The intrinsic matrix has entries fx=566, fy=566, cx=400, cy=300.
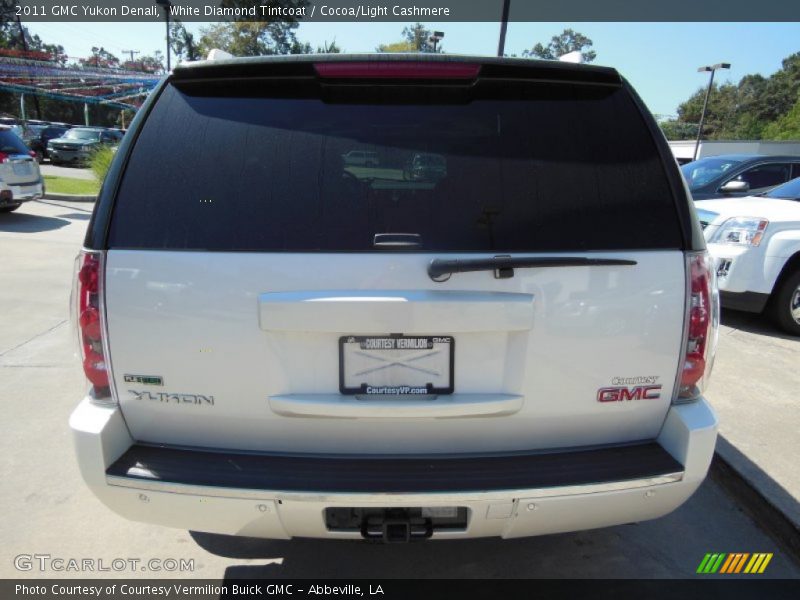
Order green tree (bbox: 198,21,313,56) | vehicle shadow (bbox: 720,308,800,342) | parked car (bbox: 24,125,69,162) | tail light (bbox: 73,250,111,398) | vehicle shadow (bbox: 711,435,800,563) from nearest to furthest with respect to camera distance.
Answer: tail light (bbox: 73,250,111,398)
vehicle shadow (bbox: 711,435,800,563)
vehicle shadow (bbox: 720,308,800,342)
parked car (bbox: 24,125,69,162)
green tree (bbox: 198,21,313,56)

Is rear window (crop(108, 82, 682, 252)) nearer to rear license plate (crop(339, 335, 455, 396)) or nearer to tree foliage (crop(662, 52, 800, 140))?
rear license plate (crop(339, 335, 455, 396))

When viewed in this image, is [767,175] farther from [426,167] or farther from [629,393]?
[426,167]

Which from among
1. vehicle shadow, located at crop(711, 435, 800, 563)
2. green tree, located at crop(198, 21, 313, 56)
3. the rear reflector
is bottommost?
vehicle shadow, located at crop(711, 435, 800, 563)

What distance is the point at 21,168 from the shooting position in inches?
441

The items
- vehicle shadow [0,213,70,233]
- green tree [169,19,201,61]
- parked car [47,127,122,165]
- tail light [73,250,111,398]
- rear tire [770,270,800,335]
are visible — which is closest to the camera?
tail light [73,250,111,398]

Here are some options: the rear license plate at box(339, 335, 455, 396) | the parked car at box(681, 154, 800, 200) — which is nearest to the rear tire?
the parked car at box(681, 154, 800, 200)

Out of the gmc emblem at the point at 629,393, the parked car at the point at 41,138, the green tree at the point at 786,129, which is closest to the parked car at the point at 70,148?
the parked car at the point at 41,138

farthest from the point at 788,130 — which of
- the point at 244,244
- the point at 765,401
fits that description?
the point at 244,244

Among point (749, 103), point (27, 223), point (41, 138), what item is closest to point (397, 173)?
point (27, 223)

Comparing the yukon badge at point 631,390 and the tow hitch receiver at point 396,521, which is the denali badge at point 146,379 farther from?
the yukon badge at point 631,390

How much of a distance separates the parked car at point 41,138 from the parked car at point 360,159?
1210 inches

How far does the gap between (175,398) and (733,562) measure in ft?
8.37

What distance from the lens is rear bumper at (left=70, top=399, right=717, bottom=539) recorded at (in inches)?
70.9

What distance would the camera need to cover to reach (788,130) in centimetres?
5538
